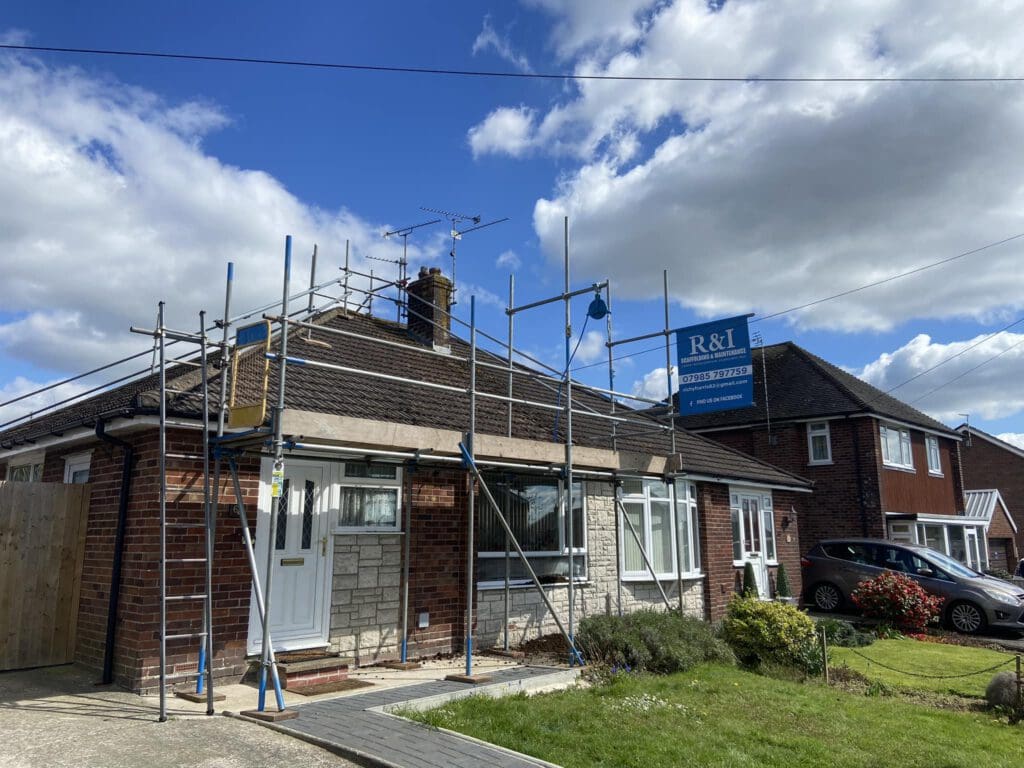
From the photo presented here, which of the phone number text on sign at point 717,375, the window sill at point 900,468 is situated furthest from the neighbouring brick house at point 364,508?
the window sill at point 900,468

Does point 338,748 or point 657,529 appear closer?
point 338,748

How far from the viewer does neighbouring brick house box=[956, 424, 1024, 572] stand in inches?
1275

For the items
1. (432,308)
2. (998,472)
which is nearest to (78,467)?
(432,308)

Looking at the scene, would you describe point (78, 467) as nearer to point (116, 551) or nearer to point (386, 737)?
point (116, 551)

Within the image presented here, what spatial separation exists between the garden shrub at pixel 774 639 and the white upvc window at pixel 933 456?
54.5ft

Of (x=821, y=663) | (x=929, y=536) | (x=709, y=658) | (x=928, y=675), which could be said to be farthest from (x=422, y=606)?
(x=929, y=536)

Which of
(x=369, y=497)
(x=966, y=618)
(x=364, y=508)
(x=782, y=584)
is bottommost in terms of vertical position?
(x=966, y=618)

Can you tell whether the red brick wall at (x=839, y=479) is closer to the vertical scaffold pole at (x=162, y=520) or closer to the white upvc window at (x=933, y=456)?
the white upvc window at (x=933, y=456)

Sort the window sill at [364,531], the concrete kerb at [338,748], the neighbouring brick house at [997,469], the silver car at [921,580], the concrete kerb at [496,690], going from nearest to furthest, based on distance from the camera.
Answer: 1. the concrete kerb at [338,748]
2. the concrete kerb at [496,690]
3. the window sill at [364,531]
4. the silver car at [921,580]
5. the neighbouring brick house at [997,469]

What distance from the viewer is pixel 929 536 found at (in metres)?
23.1

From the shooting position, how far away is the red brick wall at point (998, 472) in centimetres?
3244

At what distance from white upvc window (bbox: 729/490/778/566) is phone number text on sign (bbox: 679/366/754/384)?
600cm

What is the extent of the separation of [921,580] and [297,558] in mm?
13370

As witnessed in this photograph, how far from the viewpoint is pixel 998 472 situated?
3325cm
